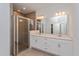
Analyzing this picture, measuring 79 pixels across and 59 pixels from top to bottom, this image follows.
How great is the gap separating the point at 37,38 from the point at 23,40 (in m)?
0.24

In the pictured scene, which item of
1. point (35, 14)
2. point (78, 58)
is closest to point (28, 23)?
point (35, 14)

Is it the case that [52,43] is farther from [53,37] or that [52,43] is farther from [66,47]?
A: [66,47]

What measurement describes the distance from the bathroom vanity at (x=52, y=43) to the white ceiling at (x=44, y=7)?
35 centimetres

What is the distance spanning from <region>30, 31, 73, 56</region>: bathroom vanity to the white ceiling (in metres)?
0.35

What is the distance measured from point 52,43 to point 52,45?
3 cm

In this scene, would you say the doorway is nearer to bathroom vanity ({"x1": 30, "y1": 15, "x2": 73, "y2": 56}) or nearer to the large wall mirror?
bathroom vanity ({"x1": 30, "y1": 15, "x2": 73, "y2": 56})

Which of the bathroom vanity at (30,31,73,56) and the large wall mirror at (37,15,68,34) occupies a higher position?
the large wall mirror at (37,15,68,34)

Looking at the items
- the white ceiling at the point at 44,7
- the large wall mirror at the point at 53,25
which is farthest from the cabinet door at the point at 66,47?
the white ceiling at the point at 44,7

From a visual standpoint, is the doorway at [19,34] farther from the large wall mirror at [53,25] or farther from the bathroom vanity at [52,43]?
the large wall mirror at [53,25]

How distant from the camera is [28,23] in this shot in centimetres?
148

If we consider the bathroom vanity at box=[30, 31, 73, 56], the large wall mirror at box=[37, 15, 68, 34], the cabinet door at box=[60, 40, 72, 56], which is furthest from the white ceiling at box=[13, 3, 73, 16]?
the cabinet door at box=[60, 40, 72, 56]

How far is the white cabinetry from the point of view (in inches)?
56.0

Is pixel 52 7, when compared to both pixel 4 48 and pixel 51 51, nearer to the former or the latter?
pixel 51 51

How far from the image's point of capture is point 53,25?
146cm
